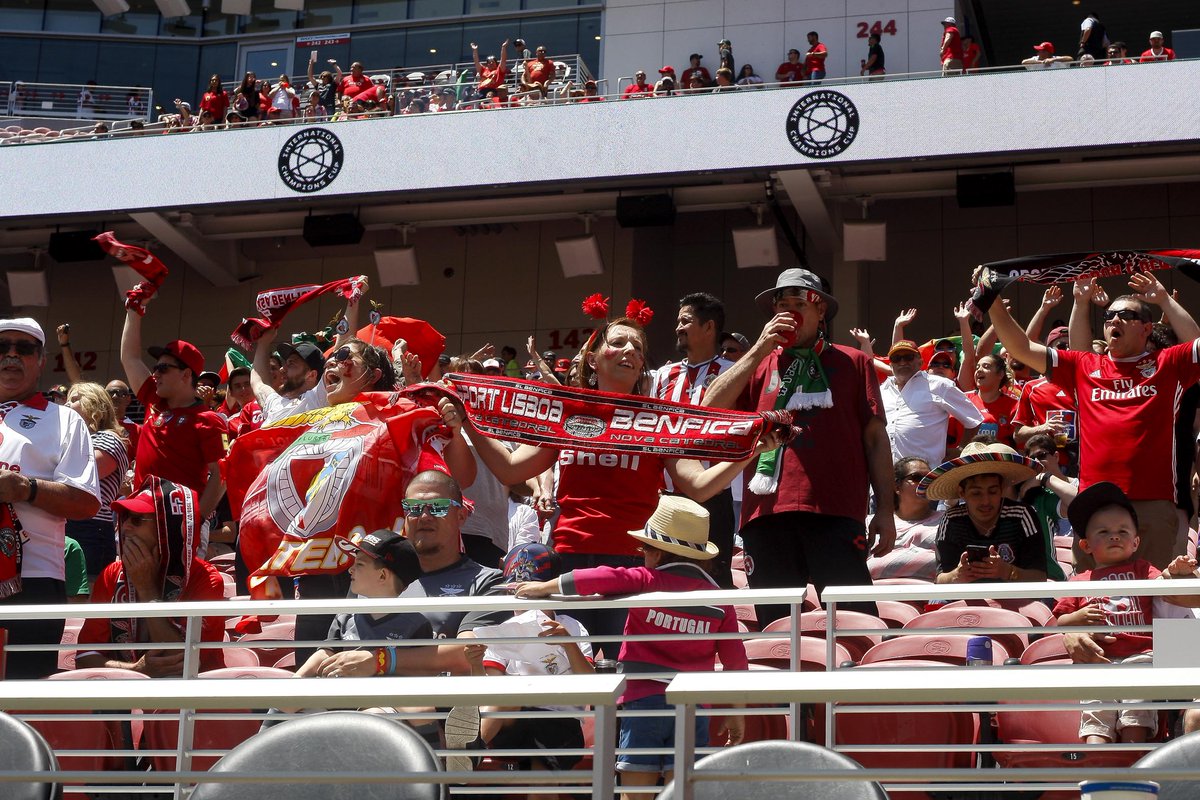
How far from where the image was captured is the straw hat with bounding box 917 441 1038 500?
18.2 ft

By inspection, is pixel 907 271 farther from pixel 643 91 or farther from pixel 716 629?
pixel 716 629

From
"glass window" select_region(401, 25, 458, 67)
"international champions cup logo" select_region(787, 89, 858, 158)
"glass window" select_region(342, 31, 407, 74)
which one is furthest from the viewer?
"glass window" select_region(342, 31, 407, 74)

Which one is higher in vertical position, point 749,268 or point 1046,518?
point 749,268

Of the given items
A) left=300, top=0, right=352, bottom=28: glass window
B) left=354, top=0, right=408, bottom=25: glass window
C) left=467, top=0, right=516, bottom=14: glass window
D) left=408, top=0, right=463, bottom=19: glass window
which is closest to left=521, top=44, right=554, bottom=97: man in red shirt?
left=467, top=0, right=516, bottom=14: glass window

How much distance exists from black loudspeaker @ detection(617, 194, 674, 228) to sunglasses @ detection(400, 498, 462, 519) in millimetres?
10353

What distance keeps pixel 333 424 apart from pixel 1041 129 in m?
9.53

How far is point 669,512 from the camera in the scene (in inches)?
161

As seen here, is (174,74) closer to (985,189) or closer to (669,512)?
(985,189)

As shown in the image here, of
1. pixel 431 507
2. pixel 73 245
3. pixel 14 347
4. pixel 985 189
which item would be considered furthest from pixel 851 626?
pixel 73 245

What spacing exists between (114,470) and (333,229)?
905cm

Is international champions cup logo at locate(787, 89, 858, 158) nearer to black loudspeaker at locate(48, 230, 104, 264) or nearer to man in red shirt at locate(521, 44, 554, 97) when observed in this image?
man in red shirt at locate(521, 44, 554, 97)

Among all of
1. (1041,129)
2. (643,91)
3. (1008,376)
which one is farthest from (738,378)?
(643,91)

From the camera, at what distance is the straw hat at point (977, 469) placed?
5555 mm

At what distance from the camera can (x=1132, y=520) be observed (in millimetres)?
4742
